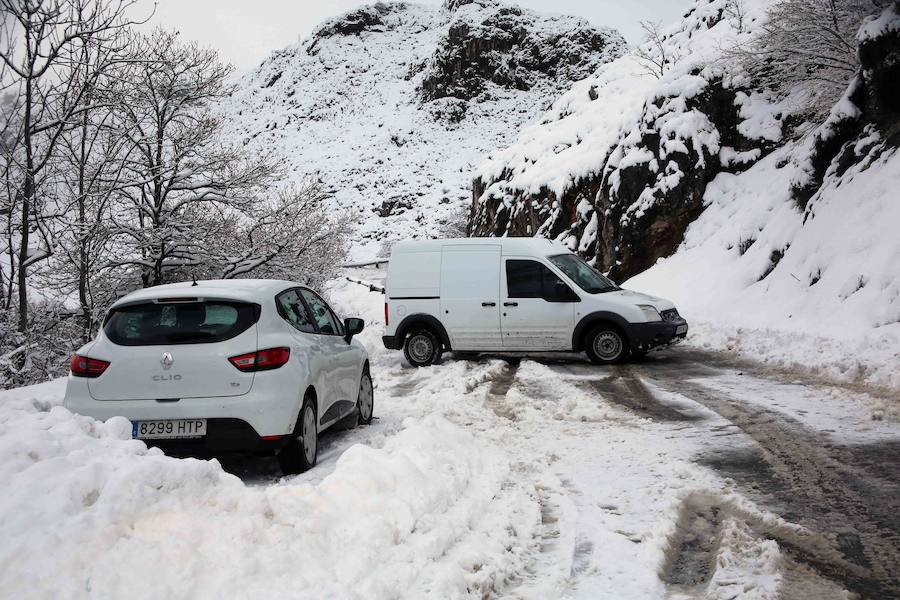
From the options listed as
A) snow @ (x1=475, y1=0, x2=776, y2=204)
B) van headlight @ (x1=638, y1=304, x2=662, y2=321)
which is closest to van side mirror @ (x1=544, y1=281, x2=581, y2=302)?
→ van headlight @ (x1=638, y1=304, x2=662, y2=321)

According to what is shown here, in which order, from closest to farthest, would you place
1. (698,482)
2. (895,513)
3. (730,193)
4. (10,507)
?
1. (10,507)
2. (895,513)
3. (698,482)
4. (730,193)

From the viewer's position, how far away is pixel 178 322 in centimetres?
546

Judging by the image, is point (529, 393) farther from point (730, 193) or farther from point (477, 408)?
point (730, 193)

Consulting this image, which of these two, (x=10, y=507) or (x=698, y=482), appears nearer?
(x=10, y=507)

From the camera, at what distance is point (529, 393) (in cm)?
880

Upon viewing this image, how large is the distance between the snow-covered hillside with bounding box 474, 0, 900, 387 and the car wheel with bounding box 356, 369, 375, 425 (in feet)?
18.4

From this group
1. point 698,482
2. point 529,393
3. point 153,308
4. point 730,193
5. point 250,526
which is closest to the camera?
point 250,526

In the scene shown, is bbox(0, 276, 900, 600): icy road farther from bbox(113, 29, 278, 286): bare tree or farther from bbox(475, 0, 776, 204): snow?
bbox(475, 0, 776, 204): snow

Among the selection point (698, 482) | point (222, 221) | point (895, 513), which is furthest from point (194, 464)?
point (222, 221)

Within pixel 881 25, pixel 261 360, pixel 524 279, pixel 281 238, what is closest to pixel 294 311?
pixel 261 360

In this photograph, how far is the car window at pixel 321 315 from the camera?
273 inches

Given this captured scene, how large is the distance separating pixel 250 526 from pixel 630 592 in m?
1.80

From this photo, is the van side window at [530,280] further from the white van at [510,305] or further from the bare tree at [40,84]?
the bare tree at [40,84]

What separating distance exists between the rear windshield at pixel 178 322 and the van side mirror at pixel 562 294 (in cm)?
700
